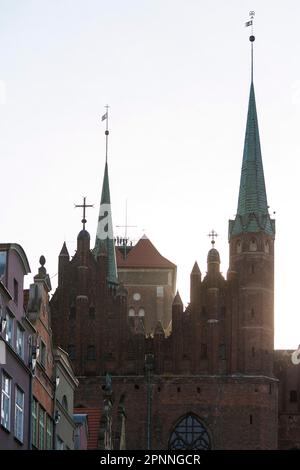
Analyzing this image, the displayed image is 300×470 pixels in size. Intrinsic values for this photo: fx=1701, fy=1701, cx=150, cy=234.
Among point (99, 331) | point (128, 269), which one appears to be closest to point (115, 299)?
point (99, 331)

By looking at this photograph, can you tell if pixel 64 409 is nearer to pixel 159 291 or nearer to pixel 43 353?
pixel 43 353

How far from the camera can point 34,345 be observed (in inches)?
1567

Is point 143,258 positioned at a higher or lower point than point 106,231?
higher

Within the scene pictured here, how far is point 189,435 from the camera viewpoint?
Result: 243ft

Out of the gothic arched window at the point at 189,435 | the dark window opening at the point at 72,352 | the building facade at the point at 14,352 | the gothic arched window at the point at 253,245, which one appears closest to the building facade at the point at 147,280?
the gothic arched window at the point at 253,245

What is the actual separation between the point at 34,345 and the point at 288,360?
42.0 m

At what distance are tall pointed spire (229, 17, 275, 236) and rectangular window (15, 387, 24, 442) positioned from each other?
40372mm

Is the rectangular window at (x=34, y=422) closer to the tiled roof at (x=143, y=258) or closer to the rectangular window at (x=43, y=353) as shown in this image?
the rectangular window at (x=43, y=353)

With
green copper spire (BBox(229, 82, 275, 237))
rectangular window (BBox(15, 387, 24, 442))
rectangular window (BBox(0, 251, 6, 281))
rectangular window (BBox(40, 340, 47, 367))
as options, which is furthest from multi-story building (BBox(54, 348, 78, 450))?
green copper spire (BBox(229, 82, 275, 237))

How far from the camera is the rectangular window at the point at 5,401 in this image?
112 feet

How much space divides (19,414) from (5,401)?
2.12 metres

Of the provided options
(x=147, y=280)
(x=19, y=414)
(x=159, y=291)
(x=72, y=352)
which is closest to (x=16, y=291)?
(x=19, y=414)

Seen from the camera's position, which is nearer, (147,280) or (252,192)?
(252,192)
